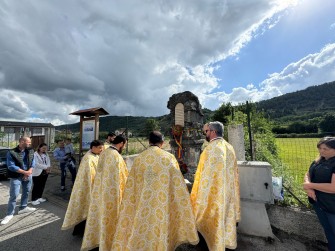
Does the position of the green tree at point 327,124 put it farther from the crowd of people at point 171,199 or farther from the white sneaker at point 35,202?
the white sneaker at point 35,202

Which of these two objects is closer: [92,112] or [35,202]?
[35,202]

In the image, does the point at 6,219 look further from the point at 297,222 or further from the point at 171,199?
the point at 297,222

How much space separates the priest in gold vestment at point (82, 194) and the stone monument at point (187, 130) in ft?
Answer: 10.7

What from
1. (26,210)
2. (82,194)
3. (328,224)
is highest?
(82,194)

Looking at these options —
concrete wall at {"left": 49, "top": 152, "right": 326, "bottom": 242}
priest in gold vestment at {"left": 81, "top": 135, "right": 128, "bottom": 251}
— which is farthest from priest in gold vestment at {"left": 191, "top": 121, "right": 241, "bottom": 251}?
priest in gold vestment at {"left": 81, "top": 135, "right": 128, "bottom": 251}

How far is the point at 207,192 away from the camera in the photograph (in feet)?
9.61

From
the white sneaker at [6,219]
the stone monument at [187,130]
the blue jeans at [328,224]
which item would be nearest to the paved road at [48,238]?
the white sneaker at [6,219]

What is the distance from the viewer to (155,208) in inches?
105

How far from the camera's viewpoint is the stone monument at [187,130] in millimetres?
6816

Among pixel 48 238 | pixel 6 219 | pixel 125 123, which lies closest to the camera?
pixel 48 238

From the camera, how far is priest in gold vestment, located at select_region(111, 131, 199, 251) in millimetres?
2629

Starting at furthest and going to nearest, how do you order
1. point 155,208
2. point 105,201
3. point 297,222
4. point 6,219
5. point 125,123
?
point 125,123
point 6,219
point 297,222
point 105,201
point 155,208

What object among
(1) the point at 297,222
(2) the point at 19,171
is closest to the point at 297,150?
(1) the point at 297,222

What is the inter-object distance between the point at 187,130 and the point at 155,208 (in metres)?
4.46
